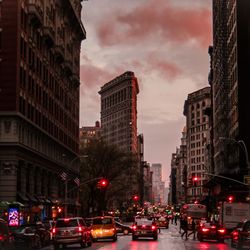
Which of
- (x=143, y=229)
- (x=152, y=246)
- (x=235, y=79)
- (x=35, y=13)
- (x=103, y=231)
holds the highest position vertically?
(x=35, y=13)

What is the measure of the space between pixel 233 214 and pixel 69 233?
24.5 meters

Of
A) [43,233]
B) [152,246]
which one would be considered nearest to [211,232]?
[152,246]

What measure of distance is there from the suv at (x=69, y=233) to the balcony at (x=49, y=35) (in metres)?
45.2

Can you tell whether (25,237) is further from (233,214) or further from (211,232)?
(233,214)

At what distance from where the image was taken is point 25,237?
117 ft

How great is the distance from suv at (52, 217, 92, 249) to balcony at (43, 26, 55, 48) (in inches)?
1779

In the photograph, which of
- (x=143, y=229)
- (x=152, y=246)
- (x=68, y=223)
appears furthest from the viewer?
(x=143, y=229)

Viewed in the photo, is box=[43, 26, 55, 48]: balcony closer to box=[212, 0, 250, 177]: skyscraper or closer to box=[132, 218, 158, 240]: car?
box=[212, 0, 250, 177]: skyscraper

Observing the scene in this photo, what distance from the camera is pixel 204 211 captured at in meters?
97.1

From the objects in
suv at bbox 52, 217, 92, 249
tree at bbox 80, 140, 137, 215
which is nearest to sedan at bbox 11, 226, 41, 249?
suv at bbox 52, 217, 92, 249

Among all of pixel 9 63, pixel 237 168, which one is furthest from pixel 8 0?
pixel 237 168

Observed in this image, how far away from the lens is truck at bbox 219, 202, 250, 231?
59.2m

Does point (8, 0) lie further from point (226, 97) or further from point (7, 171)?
point (226, 97)

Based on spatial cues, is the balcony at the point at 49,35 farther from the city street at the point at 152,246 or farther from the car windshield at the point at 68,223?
the car windshield at the point at 68,223
